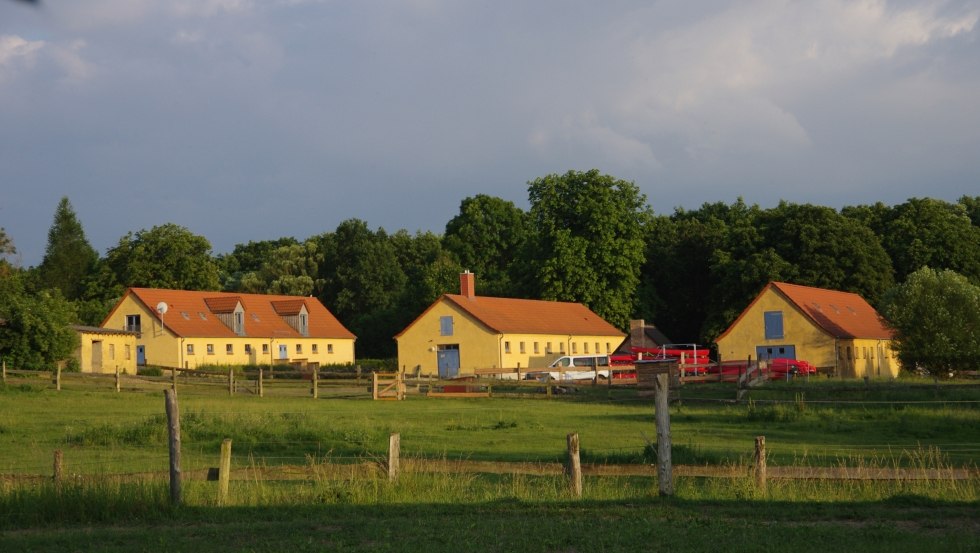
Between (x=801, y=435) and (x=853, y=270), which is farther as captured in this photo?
(x=853, y=270)

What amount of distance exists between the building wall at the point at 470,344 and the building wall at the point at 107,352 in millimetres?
16392

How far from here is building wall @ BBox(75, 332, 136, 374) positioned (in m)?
60.3

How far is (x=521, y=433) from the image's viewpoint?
29797 millimetres

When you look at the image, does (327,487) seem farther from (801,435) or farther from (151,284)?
(151,284)

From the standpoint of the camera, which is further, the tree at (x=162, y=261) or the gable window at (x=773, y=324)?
the tree at (x=162, y=261)

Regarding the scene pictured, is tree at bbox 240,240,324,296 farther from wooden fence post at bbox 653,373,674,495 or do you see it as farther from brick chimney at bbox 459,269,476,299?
wooden fence post at bbox 653,373,674,495

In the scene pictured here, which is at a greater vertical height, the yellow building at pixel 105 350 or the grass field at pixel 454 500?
the yellow building at pixel 105 350

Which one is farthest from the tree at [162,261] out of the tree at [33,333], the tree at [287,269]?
the tree at [33,333]

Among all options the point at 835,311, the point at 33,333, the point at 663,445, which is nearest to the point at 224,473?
the point at 663,445

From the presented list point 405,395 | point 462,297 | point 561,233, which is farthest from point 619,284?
point 405,395

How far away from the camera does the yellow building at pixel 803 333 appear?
6100cm

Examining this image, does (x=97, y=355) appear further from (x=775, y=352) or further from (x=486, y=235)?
(x=486, y=235)

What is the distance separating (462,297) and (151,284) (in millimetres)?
36820

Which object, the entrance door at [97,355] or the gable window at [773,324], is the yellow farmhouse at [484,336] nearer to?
the gable window at [773,324]
